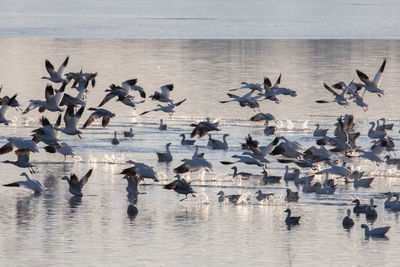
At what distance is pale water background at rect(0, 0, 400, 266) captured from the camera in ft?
65.3

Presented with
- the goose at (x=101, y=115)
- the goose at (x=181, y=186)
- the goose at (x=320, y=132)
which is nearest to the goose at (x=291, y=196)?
the goose at (x=181, y=186)

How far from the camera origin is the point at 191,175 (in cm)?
2864

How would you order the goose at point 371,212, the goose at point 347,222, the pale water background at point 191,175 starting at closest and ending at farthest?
the pale water background at point 191,175 → the goose at point 347,222 → the goose at point 371,212

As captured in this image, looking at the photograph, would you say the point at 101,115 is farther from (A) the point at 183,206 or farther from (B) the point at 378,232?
(B) the point at 378,232

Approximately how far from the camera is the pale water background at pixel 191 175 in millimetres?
→ 19906

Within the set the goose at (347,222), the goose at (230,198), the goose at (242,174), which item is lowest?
the goose at (347,222)

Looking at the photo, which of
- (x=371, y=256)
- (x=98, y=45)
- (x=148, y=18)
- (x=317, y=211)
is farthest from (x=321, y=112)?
(x=148, y=18)

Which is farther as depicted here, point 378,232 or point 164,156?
point 164,156

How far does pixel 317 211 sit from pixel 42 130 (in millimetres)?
7260

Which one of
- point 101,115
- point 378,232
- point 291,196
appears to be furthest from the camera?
point 101,115

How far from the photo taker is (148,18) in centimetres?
12438

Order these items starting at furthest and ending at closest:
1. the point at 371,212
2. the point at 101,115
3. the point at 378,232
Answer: the point at 101,115 < the point at 371,212 < the point at 378,232

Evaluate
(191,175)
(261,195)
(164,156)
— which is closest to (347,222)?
(261,195)

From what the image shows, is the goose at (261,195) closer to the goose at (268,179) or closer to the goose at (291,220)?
the goose at (291,220)
